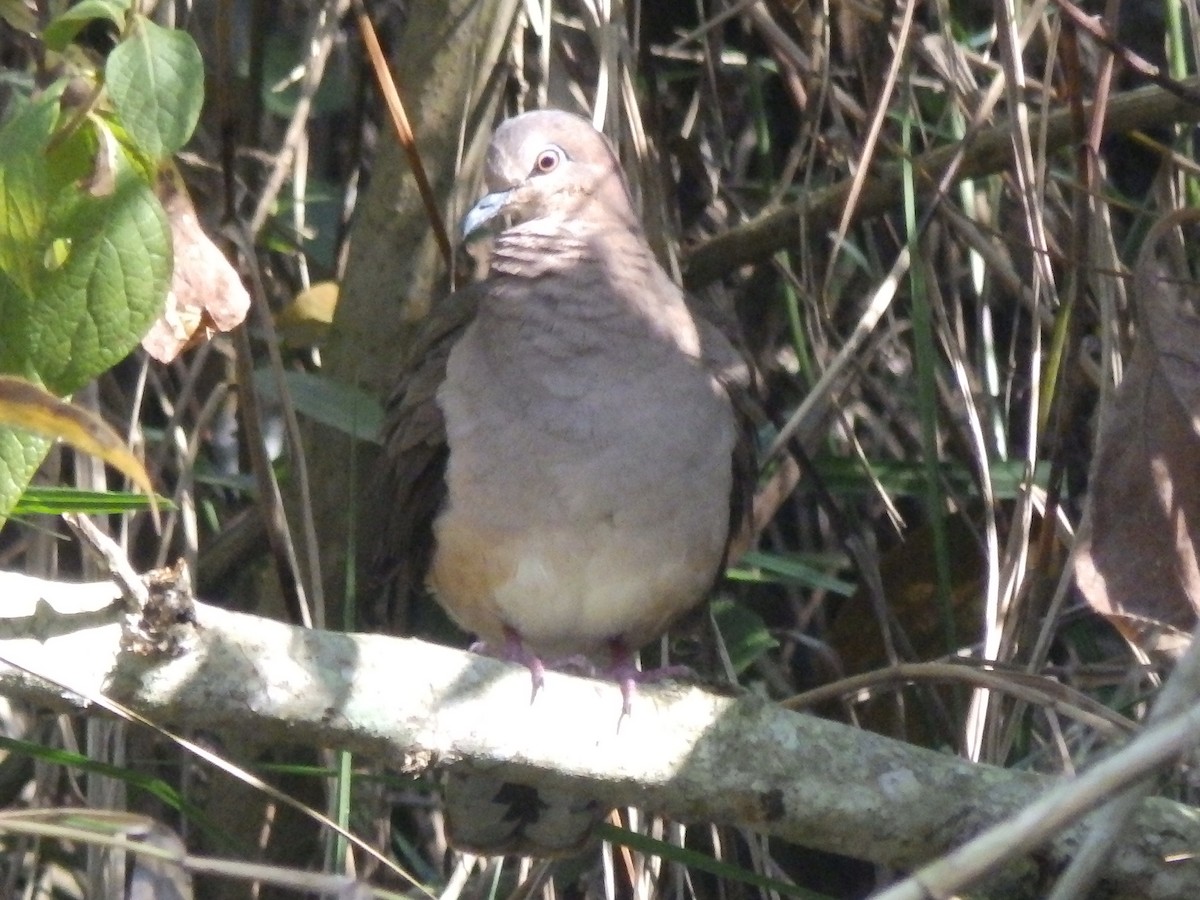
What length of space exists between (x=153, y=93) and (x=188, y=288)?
40 cm

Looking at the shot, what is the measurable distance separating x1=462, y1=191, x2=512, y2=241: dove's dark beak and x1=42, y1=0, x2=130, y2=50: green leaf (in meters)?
1.25

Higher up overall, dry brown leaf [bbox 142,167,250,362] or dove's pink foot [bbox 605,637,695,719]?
dry brown leaf [bbox 142,167,250,362]

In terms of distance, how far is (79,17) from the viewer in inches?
63.8

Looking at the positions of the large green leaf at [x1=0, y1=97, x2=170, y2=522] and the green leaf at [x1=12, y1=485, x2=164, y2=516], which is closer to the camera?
the large green leaf at [x1=0, y1=97, x2=170, y2=522]

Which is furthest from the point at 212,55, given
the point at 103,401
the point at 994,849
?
the point at 994,849

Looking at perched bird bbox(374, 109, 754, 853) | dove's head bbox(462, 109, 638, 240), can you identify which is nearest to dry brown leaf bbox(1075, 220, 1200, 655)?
perched bird bbox(374, 109, 754, 853)

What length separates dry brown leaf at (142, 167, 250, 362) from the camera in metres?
1.95

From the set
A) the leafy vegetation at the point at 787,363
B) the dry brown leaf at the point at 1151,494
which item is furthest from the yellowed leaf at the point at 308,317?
the dry brown leaf at the point at 1151,494

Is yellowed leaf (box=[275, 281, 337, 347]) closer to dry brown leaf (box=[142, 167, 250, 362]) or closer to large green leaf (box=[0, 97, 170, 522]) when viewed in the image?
dry brown leaf (box=[142, 167, 250, 362])

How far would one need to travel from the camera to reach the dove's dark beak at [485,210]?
295 centimetres

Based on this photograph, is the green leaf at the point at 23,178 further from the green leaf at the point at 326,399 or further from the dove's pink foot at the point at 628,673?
the green leaf at the point at 326,399

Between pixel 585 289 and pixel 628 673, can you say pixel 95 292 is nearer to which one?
pixel 628 673

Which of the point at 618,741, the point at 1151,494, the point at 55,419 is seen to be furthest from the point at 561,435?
the point at 55,419

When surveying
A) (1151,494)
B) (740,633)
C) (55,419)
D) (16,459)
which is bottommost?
(740,633)
